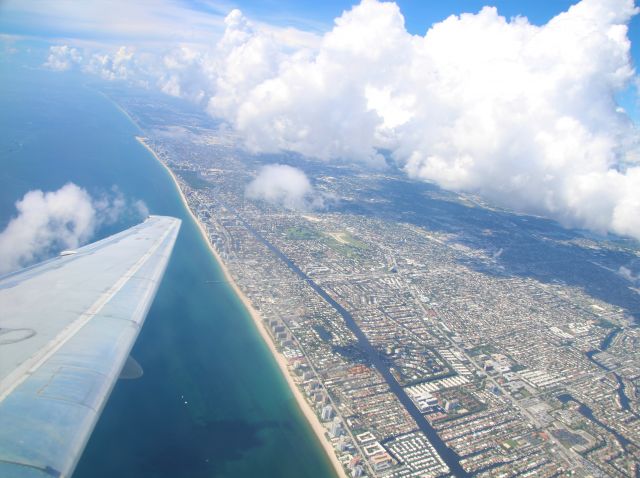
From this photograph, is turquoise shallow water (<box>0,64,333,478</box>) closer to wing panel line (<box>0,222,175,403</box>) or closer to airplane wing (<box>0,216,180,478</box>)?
airplane wing (<box>0,216,180,478</box>)

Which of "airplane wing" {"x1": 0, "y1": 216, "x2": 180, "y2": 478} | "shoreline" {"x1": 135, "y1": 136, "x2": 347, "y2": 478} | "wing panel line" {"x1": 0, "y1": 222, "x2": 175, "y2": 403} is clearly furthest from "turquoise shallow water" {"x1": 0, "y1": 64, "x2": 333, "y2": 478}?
"wing panel line" {"x1": 0, "y1": 222, "x2": 175, "y2": 403}

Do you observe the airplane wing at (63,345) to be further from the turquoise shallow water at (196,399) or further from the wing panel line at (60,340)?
the turquoise shallow water at (196,399)

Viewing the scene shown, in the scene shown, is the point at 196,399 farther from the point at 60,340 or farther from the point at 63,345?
the point at 63,345

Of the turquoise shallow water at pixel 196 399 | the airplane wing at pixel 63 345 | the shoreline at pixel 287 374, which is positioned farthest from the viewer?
the shoreline at pixel 287 374

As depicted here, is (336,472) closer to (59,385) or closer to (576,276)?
(59,385)

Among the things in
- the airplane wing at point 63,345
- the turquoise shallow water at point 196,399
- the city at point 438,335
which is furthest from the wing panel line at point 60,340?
the city at point 438,335

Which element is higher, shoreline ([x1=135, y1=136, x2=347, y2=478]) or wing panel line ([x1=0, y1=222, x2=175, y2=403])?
wing panel line ([x1=0, y1=222, x2=175, y2=403])

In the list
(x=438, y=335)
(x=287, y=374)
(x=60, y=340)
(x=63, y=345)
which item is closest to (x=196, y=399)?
(x=287, y=374)

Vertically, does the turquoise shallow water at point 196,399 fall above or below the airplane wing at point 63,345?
below
